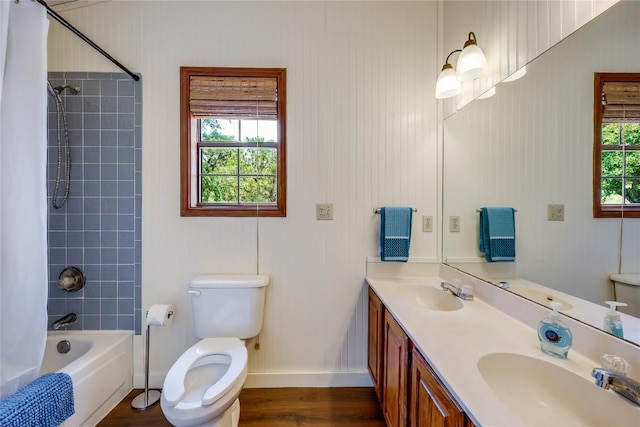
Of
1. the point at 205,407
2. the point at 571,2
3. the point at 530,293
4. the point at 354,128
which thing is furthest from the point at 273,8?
the point at 205,407

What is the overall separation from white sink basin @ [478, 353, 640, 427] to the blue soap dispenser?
0.22 ft

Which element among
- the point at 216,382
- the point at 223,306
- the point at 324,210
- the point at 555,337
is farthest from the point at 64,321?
the point at 555,337

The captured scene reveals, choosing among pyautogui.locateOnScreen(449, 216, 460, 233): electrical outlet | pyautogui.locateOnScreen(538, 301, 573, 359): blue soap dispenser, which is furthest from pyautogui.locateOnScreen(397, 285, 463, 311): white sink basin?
pyautogui.locateOnScreen(538, 301, 573, 359): blue soap dispenser

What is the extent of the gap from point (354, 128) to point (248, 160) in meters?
0.76

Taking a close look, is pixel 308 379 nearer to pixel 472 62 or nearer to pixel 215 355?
pixel 215 355

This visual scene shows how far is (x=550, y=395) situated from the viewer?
797 mm

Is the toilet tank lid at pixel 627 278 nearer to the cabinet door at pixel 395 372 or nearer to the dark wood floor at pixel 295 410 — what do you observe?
the cabinet door at pixel 395 372

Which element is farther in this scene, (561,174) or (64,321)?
(64,321)

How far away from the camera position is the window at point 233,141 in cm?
177

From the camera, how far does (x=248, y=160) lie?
6.11 ft

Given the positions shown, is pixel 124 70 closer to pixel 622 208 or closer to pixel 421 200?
pixel 421 200

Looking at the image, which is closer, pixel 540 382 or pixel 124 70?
pixel 540 382

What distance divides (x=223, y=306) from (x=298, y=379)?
722 mm

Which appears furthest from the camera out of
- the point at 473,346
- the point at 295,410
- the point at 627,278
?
the point at 295,410
